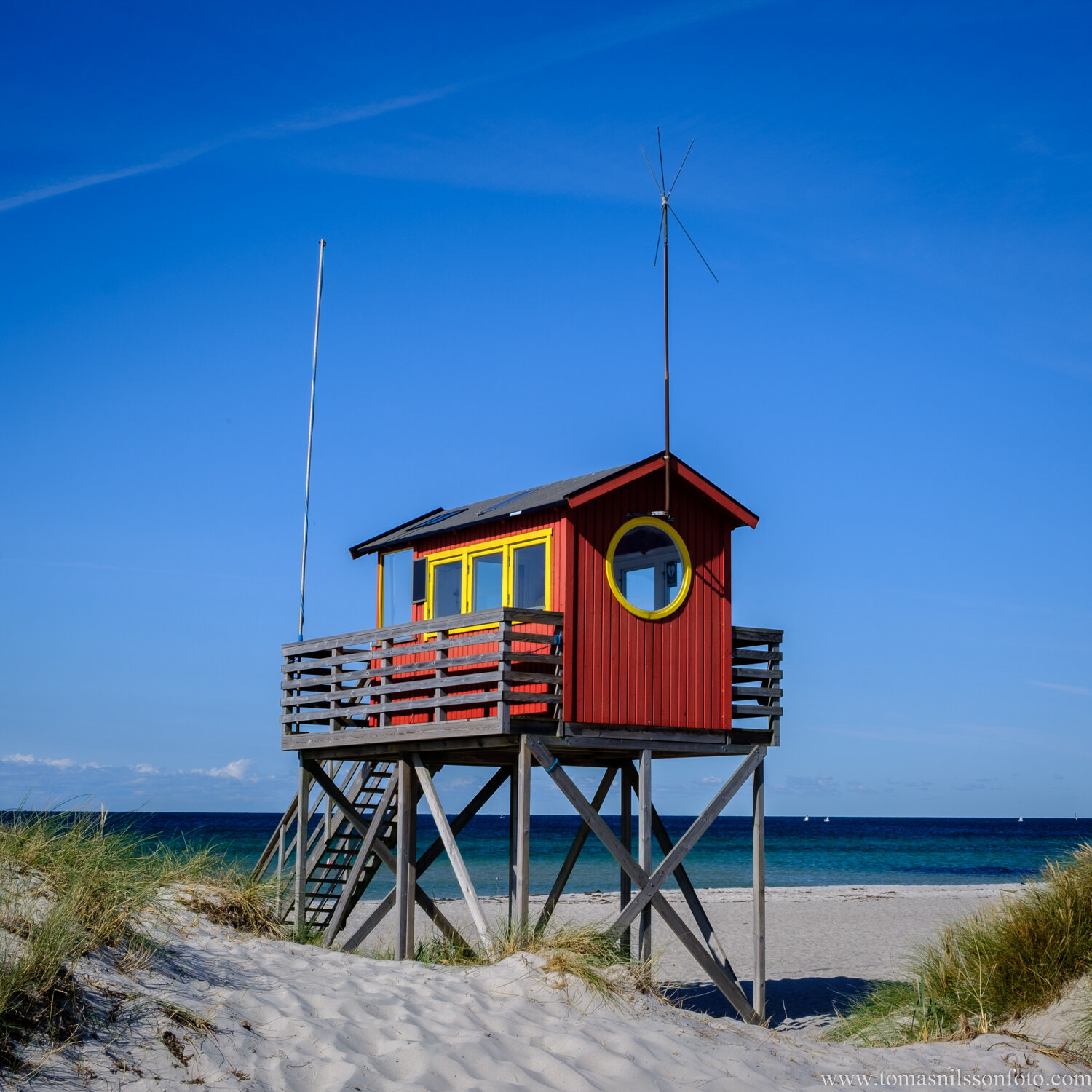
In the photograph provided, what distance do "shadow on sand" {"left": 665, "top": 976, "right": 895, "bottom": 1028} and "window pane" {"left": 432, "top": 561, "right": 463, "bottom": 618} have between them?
5864 millimetres

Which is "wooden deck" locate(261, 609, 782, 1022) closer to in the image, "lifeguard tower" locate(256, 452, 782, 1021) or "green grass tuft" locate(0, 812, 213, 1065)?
"lifeguard tower" locate(256, 452, 782, 1021)

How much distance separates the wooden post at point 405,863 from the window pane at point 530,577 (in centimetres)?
253

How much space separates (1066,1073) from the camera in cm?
904

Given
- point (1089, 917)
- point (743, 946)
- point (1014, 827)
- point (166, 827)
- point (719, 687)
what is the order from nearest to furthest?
point (1089, 917) → point (719, 687) → point (743, 946) → point (166, 827) → point (1014, 827)

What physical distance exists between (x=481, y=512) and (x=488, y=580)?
1.07m

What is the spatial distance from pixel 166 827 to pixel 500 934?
82452 mm

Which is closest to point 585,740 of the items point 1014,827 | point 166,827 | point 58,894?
point 58,894

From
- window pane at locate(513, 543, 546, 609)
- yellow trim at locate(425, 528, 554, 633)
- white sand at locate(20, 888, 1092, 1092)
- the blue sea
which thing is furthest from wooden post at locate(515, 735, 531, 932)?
the blue sea

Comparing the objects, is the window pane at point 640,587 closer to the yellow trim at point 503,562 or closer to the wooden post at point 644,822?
the yellow trim at point 503,562

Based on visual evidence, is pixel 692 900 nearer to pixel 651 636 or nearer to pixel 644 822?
pixel 644 822

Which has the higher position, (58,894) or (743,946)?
(58,894)

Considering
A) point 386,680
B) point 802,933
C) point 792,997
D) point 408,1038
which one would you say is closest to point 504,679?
point 386,680

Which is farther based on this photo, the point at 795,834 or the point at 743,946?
the point at 795,834

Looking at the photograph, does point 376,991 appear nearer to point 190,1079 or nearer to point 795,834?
point 190,1079
